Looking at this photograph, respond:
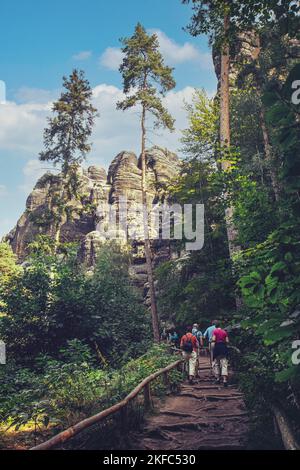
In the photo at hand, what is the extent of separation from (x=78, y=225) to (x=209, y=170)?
38.3 meters

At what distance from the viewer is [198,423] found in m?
7.53

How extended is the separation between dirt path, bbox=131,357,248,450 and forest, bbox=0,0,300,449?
Result: 1.45ft

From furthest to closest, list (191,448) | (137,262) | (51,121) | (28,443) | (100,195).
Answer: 1. (100,195)
2. (137,262)
3. (51,121)
4. (28,443)
5. (191,448)

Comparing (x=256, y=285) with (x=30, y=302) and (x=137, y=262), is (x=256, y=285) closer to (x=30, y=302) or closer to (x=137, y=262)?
(x=30, y=302)

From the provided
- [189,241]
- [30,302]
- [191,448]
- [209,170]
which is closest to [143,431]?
[191,448]

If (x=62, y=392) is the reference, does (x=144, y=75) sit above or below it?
above

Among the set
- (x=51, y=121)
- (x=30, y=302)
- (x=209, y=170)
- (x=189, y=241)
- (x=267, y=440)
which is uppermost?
(x=51, y=121)

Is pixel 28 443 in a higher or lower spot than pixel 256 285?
lower

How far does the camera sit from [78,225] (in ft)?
192

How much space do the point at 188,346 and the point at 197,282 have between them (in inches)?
281

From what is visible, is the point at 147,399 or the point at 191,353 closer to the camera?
the point at 147,399
